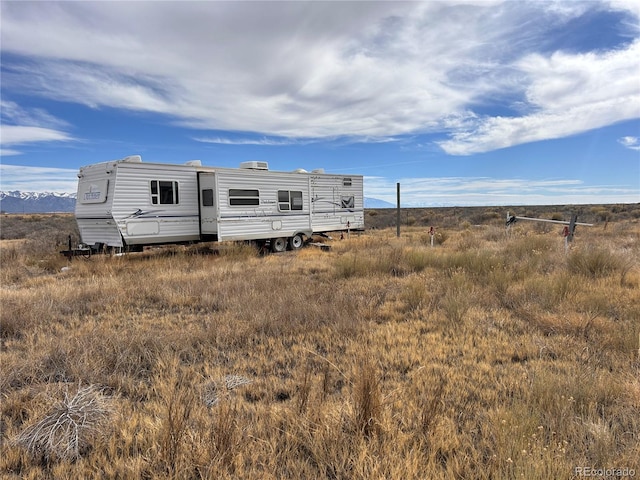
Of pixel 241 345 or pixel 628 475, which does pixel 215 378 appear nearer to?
pixel 241 345

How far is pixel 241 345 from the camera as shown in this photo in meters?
Answer: 4.47

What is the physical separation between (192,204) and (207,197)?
533 millimetres

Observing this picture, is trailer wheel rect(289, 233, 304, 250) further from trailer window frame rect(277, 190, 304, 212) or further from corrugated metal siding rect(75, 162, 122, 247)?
corrugated metal siding rect(75, 162, 122, 247)

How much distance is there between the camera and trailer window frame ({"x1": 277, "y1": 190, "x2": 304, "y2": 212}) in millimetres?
14352

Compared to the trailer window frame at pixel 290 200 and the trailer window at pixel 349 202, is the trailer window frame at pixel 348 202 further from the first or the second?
the trailer window frame at pixel 290 200

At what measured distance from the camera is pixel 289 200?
14.6 metres

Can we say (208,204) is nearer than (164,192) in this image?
No

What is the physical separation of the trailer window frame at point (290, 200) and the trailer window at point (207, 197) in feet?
9.17

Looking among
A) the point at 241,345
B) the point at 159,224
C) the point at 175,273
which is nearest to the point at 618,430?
the point at 241,345

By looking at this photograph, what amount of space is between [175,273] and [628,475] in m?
8.58

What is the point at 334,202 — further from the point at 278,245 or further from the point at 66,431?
the point at 66,431

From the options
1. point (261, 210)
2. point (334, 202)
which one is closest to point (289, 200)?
point (261, 210)

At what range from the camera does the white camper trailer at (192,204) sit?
10.8m

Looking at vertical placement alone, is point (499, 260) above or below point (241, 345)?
above
